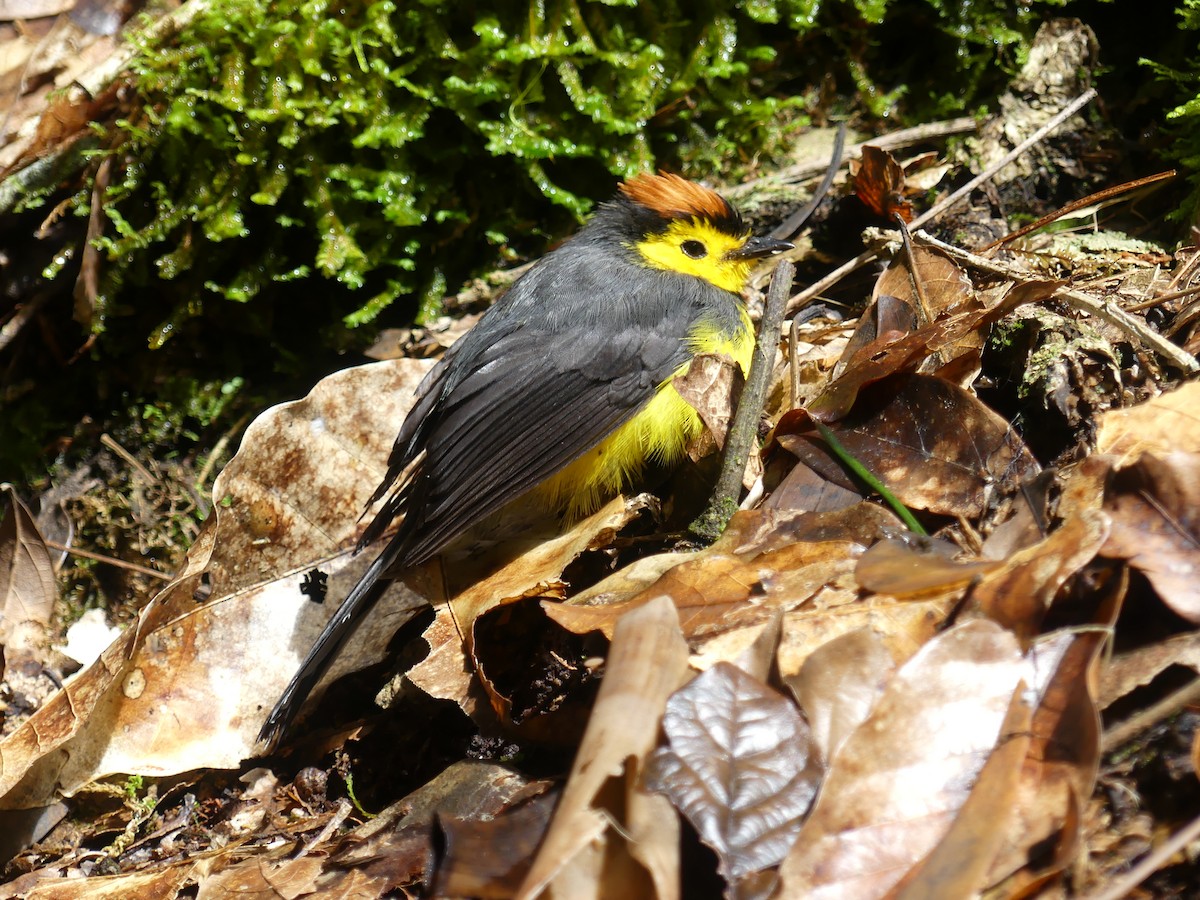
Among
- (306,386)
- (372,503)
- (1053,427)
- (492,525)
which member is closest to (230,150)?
(306,386)

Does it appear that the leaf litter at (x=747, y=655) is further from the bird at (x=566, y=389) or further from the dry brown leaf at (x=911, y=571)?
the bird at (x=566, y=389)

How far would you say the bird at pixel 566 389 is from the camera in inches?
110

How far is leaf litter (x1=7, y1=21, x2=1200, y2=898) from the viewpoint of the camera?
151 centimetres

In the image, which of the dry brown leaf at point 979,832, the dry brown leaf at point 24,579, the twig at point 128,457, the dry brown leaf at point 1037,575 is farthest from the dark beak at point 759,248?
the dry brown leaf at point 24,579

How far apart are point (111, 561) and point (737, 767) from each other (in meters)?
2.78

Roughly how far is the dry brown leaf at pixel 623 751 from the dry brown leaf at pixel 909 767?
0.23 m

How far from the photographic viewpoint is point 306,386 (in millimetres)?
3904

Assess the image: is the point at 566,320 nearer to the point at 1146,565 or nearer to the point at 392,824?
the point at 392,824

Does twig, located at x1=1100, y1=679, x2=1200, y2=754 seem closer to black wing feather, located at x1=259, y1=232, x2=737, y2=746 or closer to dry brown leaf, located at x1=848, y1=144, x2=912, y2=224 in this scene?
black wing feather, located at x1=259, y1=232, x2=737, y2=746

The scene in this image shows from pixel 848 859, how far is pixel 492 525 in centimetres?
182

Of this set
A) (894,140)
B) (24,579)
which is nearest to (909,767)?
(894,140)

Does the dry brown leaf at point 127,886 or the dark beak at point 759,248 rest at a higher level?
the dark beak at point 759,248

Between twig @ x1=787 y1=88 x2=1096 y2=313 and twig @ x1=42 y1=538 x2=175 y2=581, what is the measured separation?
2439mm

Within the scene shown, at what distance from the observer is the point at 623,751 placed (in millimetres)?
1618
